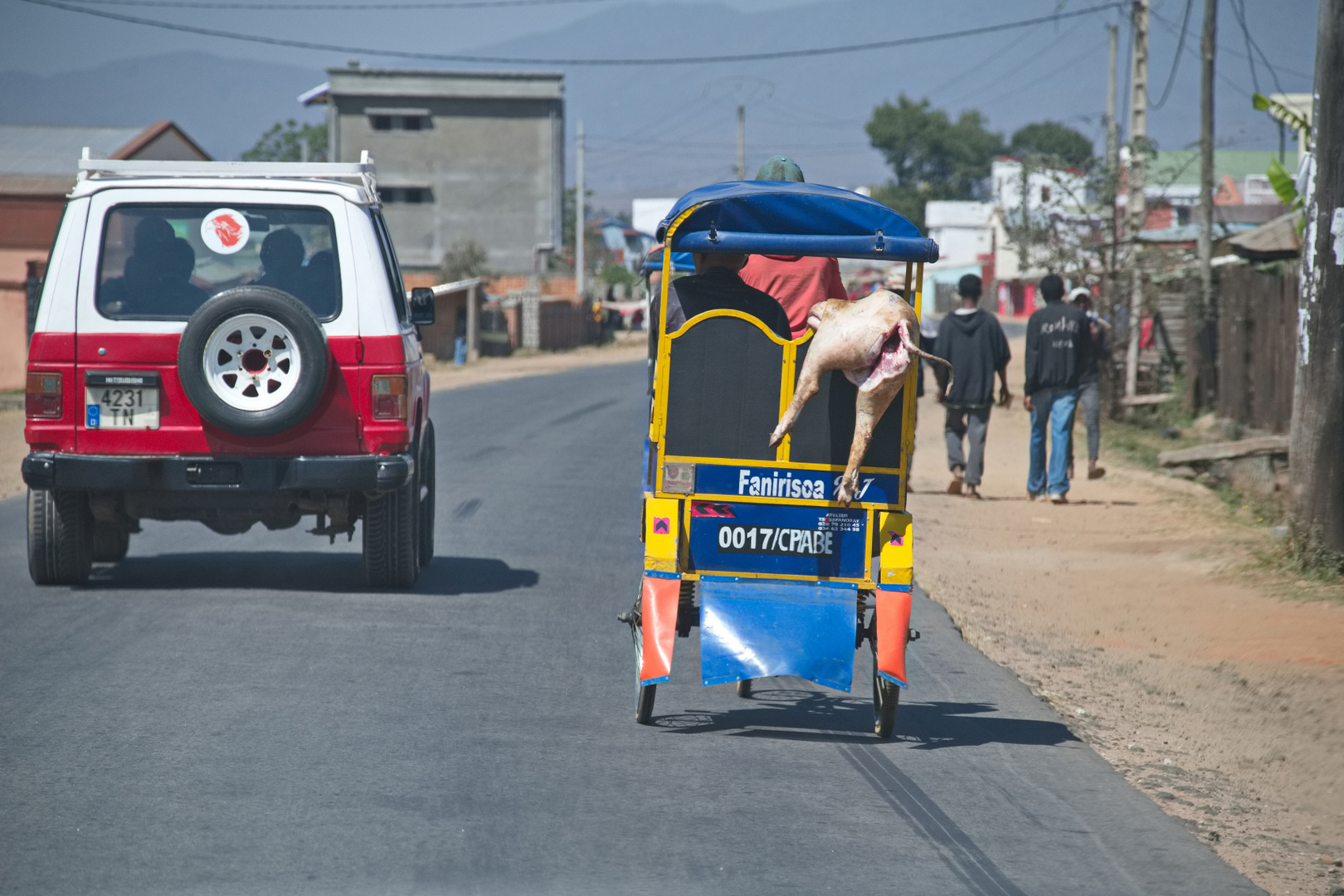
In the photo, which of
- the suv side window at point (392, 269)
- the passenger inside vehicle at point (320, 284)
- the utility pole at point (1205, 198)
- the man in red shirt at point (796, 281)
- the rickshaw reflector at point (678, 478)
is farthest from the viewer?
the utility pole at point (1205, 198)

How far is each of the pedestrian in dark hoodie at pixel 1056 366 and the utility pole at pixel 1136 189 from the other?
9304mm

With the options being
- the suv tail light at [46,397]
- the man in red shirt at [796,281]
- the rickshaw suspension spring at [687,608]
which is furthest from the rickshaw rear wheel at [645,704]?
the suv tail light at [46,397]

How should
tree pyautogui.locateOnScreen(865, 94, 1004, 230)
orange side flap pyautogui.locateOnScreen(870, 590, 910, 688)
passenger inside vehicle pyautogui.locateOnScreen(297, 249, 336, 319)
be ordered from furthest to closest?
tree pyautogui.locateOnScreen(865, 94, 1004, 230)
passenger inside vehicle pyautogui.locateOnScreen(297, 249, 336, 319)
orange side flap pyautogui.locateOnScreen(870, 590, 910, 688)

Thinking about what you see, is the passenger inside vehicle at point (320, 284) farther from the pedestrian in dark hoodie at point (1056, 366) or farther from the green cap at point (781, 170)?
the pedestrian in dark hoodie at point (1056, 366)

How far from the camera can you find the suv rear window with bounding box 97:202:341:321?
27.9 feet

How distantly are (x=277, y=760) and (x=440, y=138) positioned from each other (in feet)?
185

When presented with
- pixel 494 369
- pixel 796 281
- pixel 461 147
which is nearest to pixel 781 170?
pixel 796 281

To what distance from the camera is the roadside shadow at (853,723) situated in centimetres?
635

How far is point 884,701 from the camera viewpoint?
20.4 ft

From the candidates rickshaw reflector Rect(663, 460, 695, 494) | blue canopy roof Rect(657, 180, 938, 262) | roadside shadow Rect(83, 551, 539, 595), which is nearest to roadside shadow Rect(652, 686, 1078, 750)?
rickshaw reflector Rect(663, 460, 695, 494)

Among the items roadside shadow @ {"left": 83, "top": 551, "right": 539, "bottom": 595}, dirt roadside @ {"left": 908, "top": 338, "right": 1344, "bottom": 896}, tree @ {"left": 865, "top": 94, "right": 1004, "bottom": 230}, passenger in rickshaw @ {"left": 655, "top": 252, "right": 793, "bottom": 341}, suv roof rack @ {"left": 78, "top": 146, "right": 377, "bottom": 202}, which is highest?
tree @ {"left": 865, "top": 94, "right": 1004, "bottom": 230}

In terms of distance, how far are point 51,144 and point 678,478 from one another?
4376cm

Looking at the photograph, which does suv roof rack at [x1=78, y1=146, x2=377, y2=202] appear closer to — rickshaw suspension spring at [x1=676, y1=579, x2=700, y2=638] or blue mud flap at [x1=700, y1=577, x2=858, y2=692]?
rickshaw suspension spring at [x1=676, y1=579, x2=700, y2=638]

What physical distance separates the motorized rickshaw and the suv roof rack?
133 inches
